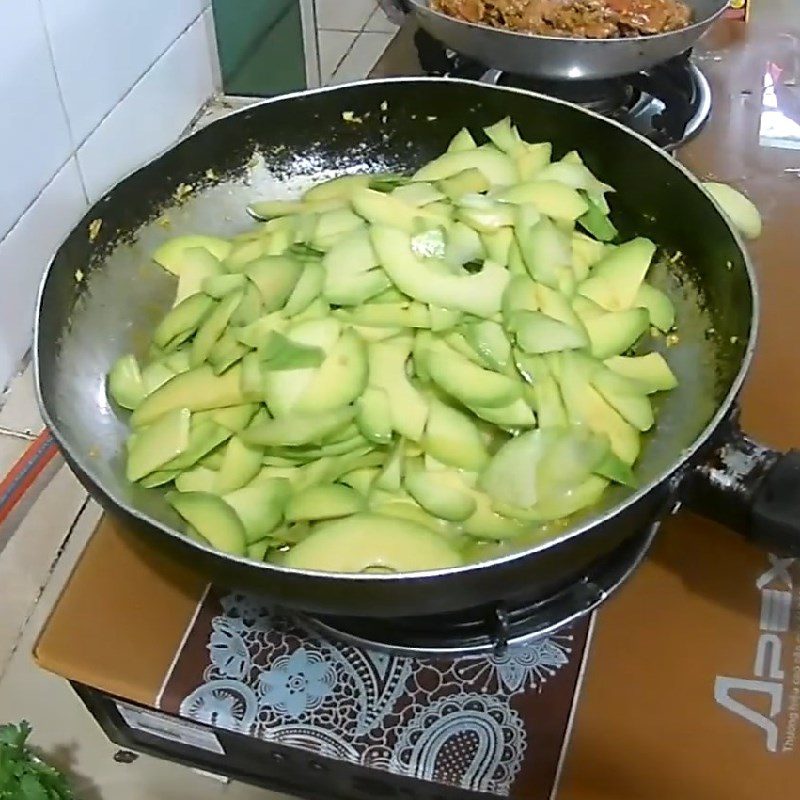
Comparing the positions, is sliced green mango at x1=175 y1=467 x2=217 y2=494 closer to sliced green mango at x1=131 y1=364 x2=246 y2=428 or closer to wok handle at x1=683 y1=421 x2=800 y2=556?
sliced green mango at x1=131 y1=364 x2=246 y2=428

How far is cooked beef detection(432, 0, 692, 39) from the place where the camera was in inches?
38.0

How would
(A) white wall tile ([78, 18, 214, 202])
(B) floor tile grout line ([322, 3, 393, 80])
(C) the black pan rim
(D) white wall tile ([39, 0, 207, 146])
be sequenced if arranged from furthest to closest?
1. (B) floor tile grout line ([322, 3, 393, 80])
2. (A) white wall tile ([78, 18, 214, 202])
3. (D) white wall tile ([39, 0, 207, 146])
4. (C) the black pan rim

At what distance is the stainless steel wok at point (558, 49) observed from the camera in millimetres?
875

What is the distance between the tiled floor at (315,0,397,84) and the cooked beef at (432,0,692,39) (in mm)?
736

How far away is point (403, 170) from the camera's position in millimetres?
812

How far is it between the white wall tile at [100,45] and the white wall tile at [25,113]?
0.7 inches

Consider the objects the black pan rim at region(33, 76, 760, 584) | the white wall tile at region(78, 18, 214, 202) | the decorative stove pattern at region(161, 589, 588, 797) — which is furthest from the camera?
the white wall tile at region(78, 18, 214, 202)

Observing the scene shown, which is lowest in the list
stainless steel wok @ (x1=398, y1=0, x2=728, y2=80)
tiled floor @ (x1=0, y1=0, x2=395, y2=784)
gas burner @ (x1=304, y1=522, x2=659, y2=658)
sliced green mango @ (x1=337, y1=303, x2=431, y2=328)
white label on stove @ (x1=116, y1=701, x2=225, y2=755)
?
tiled floor @ (x1=0, y1=0, x2=395, y2=784)

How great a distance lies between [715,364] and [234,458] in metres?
0.28

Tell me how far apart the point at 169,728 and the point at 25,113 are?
633 millimetres

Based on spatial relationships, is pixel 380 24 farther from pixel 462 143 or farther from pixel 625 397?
pixel 625 397

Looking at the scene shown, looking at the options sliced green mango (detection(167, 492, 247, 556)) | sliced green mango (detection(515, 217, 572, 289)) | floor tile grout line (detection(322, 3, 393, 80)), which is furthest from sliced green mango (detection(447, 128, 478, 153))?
floor tile grout line (detection(322, 3, 393, 80))

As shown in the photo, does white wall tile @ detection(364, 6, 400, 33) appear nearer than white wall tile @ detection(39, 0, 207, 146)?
No

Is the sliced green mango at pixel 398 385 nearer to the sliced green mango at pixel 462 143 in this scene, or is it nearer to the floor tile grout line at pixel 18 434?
the sliced green mango at pixel 462 143
